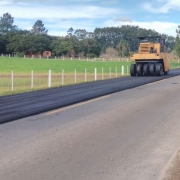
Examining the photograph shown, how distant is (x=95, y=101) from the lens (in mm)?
17797

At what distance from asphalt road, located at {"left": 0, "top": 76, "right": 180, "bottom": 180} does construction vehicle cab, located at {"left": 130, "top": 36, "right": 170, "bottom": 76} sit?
24.2 m

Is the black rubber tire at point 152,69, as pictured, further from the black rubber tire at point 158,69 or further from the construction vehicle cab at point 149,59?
the black rubber tire at point 158,69

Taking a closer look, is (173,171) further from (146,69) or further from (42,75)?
(42,75)

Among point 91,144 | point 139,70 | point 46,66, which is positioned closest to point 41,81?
point 139,70

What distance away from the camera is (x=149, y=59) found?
130 feet

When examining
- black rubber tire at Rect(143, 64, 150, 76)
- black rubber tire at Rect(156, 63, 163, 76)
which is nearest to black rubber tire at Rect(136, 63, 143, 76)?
black rubber tire at Rect(143, 64, 150, 76)

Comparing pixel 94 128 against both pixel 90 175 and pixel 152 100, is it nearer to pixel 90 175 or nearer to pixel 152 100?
pixel 90 175

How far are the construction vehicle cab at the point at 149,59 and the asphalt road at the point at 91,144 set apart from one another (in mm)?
24241

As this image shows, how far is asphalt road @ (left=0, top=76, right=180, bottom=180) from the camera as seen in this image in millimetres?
7348

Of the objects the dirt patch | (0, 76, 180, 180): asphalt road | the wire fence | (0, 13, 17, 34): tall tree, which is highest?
(0, 13, 17, 34): tall tree

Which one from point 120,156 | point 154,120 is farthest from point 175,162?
point 154,120

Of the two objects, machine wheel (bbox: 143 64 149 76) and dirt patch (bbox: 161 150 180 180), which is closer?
dirt patch (bbox: 161 150 180 180)

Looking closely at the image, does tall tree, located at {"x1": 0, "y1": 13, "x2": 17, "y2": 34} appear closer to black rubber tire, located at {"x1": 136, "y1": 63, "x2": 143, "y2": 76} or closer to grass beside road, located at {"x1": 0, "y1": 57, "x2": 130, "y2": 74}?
grass beside road, located at {"x1": 0, "y1": 57, "x2": 130, "y2": 74}

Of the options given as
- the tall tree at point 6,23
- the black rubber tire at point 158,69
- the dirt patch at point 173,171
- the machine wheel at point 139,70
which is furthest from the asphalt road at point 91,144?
the tall tree at point 6,23
